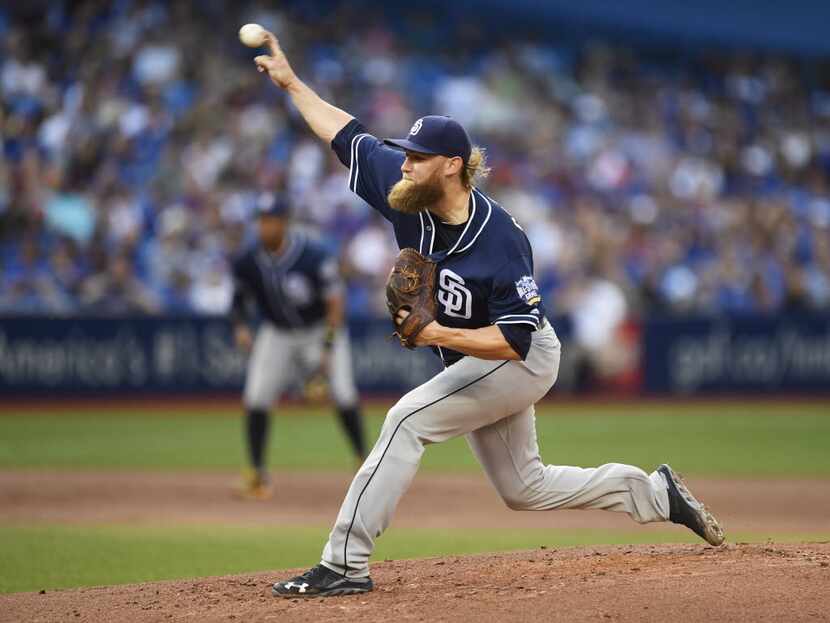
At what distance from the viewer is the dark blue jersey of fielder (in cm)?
491

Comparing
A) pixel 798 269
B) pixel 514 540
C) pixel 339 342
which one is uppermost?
pixel 798 269

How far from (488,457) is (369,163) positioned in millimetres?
1385

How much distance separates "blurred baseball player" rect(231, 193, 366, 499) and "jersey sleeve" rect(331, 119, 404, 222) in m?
4.41

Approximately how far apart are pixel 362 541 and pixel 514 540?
315 centimetres

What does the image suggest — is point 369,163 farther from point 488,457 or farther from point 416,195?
point 488,457

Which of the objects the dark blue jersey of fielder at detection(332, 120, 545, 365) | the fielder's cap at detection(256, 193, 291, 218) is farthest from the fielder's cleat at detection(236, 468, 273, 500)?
the dark blue jersey of fielder at detection(332, 120, 545, 365)

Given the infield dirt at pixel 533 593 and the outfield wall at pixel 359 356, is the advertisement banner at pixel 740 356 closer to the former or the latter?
the outfield wall at pixel 359 356

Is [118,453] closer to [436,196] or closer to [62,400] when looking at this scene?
[62,400]

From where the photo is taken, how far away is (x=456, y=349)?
16.0ft

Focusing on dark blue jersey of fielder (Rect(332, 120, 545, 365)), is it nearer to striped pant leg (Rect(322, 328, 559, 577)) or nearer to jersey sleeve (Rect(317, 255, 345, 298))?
striped pant leg (Rect(322, 328, 559, 577))

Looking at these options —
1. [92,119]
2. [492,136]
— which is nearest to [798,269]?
[492,136]

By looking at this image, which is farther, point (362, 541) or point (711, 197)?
point (711, 197)

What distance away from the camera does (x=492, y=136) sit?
1947 centimetres

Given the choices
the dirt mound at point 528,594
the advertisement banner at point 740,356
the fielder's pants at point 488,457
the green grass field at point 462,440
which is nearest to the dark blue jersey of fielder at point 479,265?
the fielder's pants at point 488,457
